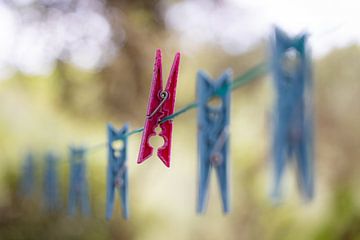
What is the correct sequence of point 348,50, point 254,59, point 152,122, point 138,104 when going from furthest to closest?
point 138,104
point 254,59
point 348,50
point 152,122

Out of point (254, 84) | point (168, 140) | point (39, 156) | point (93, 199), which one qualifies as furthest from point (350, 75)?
point (168, 140)

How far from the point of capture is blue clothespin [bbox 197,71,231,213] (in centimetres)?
74

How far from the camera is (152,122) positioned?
0.61 metres

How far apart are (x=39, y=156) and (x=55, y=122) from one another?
0.14 metres

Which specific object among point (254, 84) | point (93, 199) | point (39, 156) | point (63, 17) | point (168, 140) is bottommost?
point (168, 140)

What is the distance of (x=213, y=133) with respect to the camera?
0.74 metres

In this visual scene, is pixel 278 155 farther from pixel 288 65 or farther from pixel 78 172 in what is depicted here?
pixel 78 172

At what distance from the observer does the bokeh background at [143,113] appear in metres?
1.82

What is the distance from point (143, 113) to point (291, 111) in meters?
1.43

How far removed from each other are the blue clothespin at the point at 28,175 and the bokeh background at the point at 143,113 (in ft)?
0.26

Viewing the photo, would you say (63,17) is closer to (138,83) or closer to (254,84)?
(138,83)

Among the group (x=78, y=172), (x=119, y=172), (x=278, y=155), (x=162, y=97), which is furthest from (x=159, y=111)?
(x=78, y=172)

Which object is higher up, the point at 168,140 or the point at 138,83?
the point at 138,83

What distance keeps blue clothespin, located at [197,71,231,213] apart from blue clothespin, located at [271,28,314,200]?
11cm
